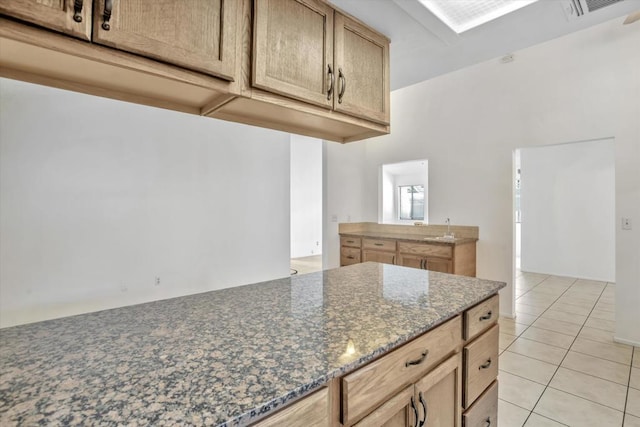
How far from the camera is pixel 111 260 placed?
3.37 meters

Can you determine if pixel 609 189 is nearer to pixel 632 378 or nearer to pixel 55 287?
pixel 632 378

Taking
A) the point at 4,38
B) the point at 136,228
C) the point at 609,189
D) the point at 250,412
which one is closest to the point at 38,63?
the point at 4,38

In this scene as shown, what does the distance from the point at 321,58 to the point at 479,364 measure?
1.44 metres

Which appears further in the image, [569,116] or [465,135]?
A: [465,135]

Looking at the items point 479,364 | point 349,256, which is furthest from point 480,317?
point 349,256

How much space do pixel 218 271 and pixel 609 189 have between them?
243 inches

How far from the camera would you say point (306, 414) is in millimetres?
642

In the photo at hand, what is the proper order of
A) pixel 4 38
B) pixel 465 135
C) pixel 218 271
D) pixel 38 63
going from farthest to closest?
pixel 218 271 → pixel 465 135 → pixel 38 63 → pixel 4 38

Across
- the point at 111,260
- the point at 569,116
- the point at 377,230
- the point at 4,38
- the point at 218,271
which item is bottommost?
the point at 218,271

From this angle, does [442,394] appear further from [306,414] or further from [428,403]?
[306,414]

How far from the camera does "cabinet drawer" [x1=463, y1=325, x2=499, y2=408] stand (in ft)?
3.92

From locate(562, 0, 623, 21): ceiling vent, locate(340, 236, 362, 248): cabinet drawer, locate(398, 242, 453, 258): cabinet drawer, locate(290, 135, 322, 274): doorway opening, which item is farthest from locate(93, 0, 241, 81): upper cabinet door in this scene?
locate(290, 135, 322, 274): doorway opening

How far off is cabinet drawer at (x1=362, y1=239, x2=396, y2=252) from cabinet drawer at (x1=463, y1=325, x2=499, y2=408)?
2417mm

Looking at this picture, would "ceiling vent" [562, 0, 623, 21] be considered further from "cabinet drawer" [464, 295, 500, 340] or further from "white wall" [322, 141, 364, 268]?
"white wall" [322, 141, 364, 268]
